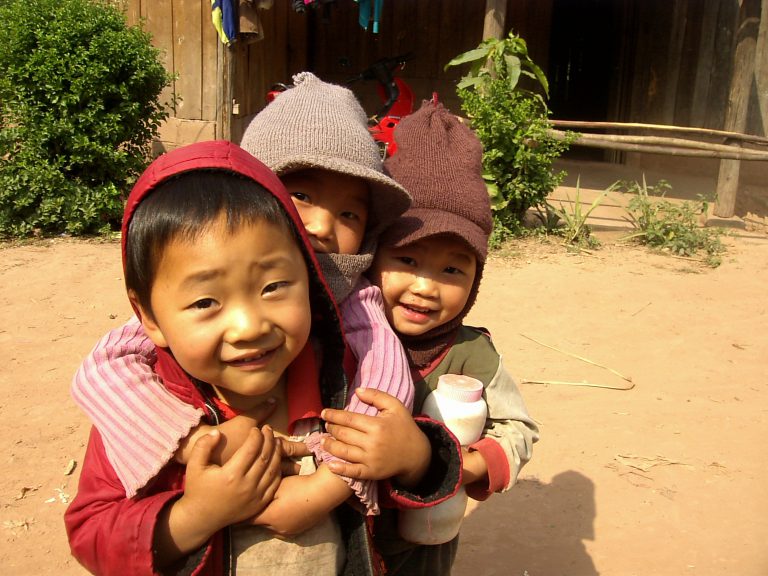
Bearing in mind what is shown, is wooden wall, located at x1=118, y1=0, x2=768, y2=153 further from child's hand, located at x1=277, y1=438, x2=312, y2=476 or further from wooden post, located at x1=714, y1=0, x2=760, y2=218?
child's hand, located at x1=277, y1=438, x2=312, y2=476

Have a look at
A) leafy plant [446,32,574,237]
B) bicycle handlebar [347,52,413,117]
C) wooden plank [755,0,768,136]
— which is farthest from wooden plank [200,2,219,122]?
wooden plank [755,0,768,136]

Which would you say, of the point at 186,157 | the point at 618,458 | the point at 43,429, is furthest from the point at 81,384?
the point at 618,458

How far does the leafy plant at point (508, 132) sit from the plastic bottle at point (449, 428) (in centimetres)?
497

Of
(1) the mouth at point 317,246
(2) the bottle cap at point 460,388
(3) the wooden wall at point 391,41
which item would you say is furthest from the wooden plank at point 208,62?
(2) the bottle cap at point 460,388

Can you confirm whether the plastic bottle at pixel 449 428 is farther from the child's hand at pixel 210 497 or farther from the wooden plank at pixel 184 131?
the wooden plank at pixel 184 131

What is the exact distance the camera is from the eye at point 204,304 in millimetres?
1107

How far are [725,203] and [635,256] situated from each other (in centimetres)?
249

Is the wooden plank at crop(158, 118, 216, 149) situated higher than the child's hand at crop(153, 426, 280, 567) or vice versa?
the wooden plank at crop(158, 118, 216, 149)

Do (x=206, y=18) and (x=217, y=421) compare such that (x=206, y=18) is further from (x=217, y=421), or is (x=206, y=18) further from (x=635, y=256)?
(x=217, y=421)

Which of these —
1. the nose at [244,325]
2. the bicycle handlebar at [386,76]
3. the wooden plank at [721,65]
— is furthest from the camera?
the wooden plank at [721,65]

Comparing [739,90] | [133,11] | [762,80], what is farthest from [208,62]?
[762,80]

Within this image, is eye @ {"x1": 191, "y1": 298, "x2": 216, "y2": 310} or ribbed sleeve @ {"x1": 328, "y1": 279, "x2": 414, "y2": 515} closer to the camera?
eye @ {"x1": 191, "y1": 298, "x2": 216, "y2": 310}

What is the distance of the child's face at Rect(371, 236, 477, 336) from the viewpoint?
63.7 inches

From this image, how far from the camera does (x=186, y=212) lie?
1105 mm
